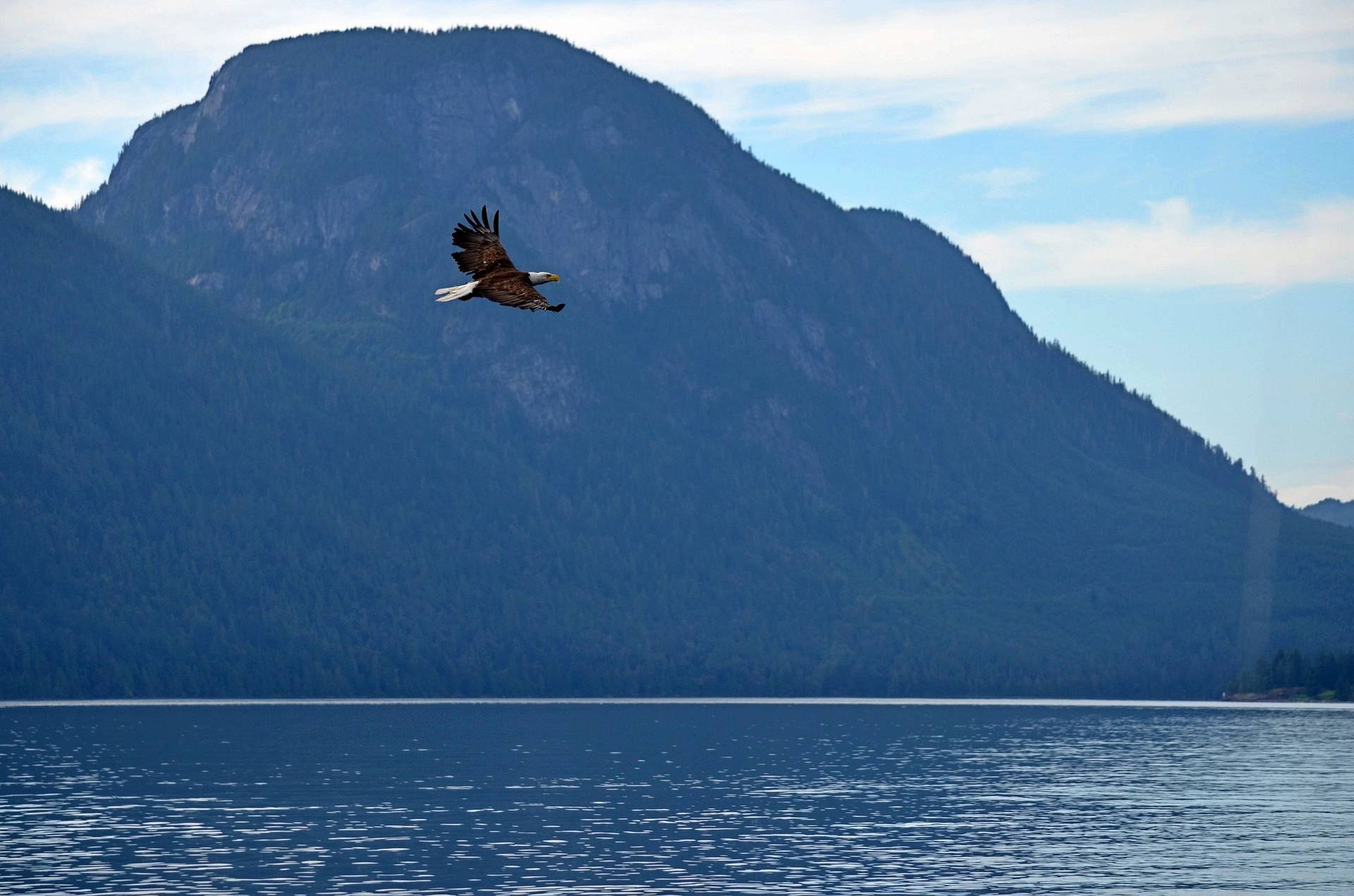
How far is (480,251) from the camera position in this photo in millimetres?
61344

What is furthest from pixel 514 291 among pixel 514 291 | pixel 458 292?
pixel 458 292

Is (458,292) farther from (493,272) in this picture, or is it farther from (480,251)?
(480,251)

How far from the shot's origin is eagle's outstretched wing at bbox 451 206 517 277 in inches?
2394

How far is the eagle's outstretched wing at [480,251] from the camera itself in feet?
200

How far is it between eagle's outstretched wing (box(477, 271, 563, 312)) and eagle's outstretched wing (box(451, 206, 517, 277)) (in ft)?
0.85

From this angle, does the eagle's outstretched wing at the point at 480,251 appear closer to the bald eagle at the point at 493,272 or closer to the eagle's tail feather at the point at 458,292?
the bald eagle at the point at 493,272

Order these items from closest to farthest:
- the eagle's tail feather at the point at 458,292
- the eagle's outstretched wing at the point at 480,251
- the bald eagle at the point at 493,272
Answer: the eagle's tail feather at the point at 458,292 < the bald eagle at the point at 493,272 < the eagle's outstretched wing at the point at 480,251

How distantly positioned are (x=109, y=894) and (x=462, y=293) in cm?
9483

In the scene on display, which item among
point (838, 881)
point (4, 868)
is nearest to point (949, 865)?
point (838, 881)

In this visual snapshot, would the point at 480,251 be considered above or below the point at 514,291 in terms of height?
above

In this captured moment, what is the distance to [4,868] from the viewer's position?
155m

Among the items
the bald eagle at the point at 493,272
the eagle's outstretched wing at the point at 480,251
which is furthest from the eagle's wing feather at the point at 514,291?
the eagle's outstretched wing at the point at 480,251

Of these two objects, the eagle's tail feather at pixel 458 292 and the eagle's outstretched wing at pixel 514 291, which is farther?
the eagle's outstretched wing at pixel 514 291

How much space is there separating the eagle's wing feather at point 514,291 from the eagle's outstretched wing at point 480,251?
0.26 m
